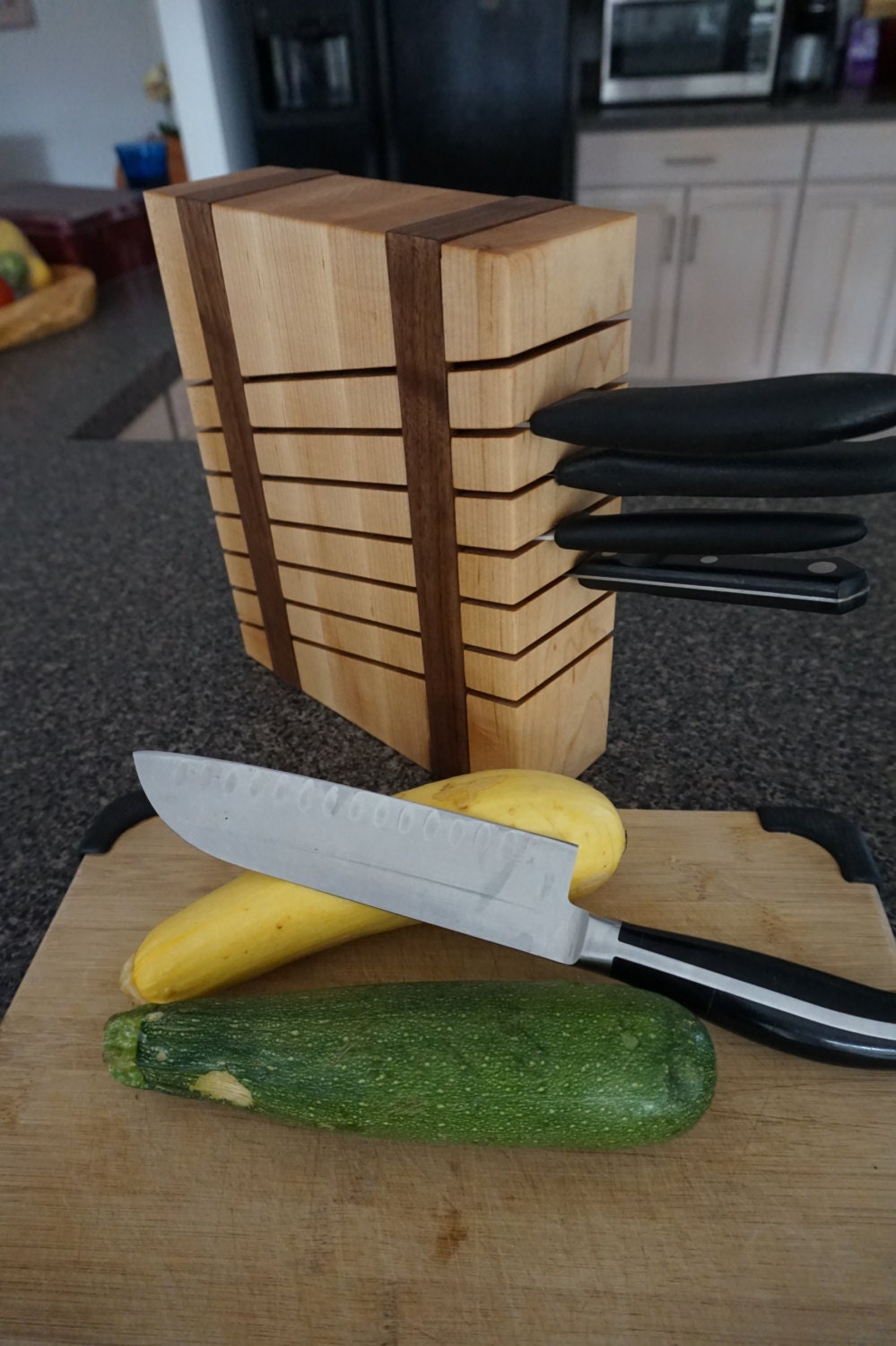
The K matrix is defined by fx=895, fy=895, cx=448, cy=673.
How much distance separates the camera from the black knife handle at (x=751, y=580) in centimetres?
50

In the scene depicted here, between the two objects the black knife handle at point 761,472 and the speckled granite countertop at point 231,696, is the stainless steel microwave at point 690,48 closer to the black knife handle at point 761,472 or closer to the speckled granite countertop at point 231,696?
the speckled granite countertop at point 231,696

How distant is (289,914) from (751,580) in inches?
13.0

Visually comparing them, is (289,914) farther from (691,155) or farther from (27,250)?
(691,155)

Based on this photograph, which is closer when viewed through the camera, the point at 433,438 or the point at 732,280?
the point at 433,438

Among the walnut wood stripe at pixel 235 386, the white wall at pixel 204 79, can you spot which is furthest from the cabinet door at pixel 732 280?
the walnut wood stripe at pixel 235 386

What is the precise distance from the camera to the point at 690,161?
229 cm

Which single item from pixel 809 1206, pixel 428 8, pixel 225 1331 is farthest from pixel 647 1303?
pixel 428 8

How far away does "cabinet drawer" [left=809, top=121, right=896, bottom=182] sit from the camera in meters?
2.15

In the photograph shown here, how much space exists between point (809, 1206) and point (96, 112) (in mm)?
4713

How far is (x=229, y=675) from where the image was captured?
867 millimetres

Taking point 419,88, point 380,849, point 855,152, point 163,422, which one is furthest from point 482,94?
point 380,849

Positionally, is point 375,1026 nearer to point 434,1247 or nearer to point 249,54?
point 434,1247

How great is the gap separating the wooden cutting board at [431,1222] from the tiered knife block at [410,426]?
11.0 inches

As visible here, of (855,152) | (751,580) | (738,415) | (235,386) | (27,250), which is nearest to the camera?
(738,415)
